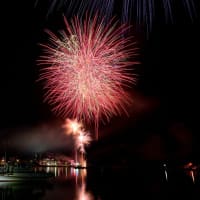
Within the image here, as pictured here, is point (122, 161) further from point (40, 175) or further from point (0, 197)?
point (0, 197)

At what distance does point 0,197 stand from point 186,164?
2463 inches

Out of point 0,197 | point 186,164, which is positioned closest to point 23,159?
point 186,164

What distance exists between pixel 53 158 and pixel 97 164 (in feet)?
144

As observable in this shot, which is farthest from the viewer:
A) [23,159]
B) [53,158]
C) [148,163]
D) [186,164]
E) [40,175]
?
[53,158]

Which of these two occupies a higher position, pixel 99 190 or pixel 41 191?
pixel 41 191

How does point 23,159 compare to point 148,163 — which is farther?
point 23,159

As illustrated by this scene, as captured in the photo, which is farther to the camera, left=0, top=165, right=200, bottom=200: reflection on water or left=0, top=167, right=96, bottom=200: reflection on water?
left=0, top=165, right=200, bottom=200: reflection on water

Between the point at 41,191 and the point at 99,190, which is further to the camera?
the point at 99,190

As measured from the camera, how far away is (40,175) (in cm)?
4184

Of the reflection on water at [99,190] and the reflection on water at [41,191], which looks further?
the reflection on water at [99,190]

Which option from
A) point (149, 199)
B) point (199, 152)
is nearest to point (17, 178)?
point (149, 199)

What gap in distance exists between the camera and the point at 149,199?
78.6ft

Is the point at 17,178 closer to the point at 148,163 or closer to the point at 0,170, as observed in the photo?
the point at 0,170

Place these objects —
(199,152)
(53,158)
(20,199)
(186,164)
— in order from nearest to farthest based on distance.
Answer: (20,199)
(199,152)
(186,164)
(53,158)
